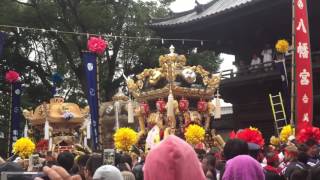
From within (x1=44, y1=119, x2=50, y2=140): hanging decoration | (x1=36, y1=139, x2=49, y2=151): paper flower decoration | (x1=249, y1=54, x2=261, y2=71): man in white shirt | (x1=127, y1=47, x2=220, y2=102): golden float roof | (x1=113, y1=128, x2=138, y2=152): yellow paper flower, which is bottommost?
(x1=36, y1=139, x2=49, y2=151): paper flower decoration

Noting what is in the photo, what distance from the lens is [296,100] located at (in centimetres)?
956

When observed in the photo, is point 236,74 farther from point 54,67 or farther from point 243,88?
point 54,67

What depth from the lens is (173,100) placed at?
11.0 m

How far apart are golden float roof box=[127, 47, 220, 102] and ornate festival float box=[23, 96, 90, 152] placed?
9.67 feet

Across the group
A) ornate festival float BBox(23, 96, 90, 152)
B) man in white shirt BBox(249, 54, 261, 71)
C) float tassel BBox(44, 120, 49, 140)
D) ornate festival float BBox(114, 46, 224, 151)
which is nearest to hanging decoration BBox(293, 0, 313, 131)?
ornate festival float BBox(114, 46, 224, 151)

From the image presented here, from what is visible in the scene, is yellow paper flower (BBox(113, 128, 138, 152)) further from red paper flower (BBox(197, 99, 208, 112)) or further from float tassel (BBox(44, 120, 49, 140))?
float tassel (BBox(44, 120, 49, 140))

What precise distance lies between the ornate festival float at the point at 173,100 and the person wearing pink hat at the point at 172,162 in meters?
8.03

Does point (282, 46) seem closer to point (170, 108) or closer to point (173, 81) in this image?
point (173, 81)

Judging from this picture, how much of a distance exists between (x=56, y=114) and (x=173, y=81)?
16.0ft

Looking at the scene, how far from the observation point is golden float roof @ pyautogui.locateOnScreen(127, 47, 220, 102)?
11.3 meters

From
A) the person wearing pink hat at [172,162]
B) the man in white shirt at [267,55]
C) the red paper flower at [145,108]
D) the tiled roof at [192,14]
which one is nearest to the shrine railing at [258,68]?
the man in white shirt at [267,55]

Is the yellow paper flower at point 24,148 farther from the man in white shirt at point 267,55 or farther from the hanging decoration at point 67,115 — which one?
the man in white shirt at point 267,55

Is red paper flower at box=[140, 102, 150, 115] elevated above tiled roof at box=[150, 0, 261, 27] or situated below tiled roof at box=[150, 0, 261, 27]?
below

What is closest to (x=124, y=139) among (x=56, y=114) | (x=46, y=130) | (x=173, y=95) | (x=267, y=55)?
(x=173, y=95)
